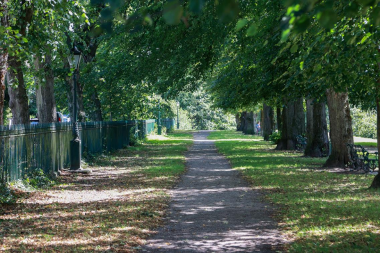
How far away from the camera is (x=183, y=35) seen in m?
12.8

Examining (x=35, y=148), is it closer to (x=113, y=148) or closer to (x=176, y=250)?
(x=176, y=250)

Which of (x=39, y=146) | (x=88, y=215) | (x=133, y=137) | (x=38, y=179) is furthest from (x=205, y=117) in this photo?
(x=88, y=215)

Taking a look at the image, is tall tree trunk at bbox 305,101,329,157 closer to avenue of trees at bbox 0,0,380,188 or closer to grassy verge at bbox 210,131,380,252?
avenue of trees at bbox 0,0,380,188

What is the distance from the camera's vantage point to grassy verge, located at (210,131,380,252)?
22.3 feet

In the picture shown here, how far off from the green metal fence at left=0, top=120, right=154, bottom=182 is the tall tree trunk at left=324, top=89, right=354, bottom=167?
9.57m

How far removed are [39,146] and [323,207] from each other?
853cm

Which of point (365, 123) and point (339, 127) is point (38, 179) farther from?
point (365, 123)

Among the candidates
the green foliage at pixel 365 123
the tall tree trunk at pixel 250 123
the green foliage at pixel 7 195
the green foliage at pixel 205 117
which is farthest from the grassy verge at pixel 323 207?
the green foliage at pixel 205 117

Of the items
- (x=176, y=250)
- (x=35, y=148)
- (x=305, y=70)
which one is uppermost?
(x=305, y=70)

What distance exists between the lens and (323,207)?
9.57 metres

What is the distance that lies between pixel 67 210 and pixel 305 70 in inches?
224

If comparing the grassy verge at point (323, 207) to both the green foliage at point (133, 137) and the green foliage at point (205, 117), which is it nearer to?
the green foliage at point (133, 137)

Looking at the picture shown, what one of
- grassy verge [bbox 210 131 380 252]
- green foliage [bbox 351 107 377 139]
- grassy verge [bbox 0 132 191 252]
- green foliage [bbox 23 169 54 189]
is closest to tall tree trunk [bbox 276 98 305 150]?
grassy verge [bbox 210 131 380 252]

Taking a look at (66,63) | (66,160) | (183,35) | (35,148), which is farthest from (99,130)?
(183,35)
